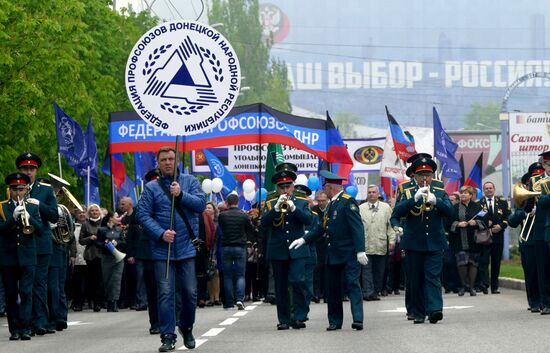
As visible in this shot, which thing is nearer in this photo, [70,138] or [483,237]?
[483,237]

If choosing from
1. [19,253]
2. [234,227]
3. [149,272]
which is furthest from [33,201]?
[234,227]

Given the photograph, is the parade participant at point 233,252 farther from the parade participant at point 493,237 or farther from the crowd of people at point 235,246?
the parade participant at point 493,237

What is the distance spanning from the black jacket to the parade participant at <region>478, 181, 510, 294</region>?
194 inches

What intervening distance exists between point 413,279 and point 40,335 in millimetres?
4413

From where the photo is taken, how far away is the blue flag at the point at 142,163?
34250 mm

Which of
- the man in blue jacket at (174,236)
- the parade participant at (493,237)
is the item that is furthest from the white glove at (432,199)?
the parade participant at (493,237)

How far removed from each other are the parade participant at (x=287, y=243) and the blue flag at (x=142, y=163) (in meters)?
15.2

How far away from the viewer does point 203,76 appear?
49.6 feet

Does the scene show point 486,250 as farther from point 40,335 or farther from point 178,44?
point 178,44

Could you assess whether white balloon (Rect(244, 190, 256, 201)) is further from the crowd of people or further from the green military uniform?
the green military uniform

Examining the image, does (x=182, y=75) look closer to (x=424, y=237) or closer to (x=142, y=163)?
(x=424, y=237)

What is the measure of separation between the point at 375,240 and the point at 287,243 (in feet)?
29.7

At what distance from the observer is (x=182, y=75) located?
15086 millimetres

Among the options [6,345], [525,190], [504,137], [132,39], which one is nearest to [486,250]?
[525,190]
